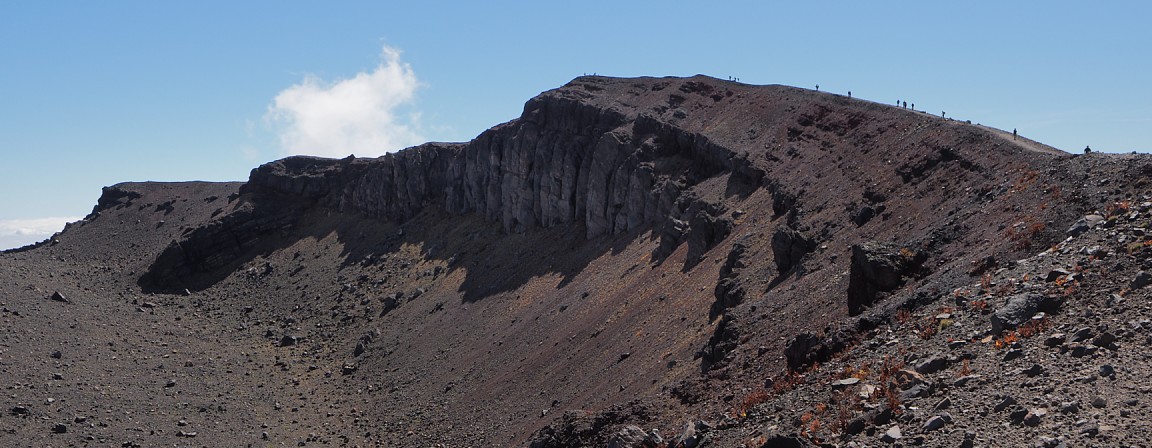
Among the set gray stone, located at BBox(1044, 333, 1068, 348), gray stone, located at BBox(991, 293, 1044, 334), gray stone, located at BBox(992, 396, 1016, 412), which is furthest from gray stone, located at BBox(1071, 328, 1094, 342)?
gray stone, located at BBox(992, 396, 1016, 412)

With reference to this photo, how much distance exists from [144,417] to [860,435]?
38.1 meters

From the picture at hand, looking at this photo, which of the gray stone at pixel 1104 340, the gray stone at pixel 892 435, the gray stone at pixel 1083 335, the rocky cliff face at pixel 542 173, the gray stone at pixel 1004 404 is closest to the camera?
the gray stone at pixel 1004 404

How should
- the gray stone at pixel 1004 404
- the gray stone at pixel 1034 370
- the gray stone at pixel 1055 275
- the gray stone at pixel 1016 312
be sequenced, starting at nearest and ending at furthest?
the gray stone at pixel 1004 404, the gray stone at pixel 1034 370, the gray stone at pixel 1016 312, the gray stone at pixel 1055 275

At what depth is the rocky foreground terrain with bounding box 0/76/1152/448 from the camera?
19.6m

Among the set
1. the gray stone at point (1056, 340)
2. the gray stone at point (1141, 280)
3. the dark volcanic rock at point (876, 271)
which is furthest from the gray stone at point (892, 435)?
the dark volcanic rock at point (876, 271)

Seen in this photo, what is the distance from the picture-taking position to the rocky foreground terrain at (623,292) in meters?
19.6

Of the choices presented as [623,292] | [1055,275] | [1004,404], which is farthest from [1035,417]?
[623,292]

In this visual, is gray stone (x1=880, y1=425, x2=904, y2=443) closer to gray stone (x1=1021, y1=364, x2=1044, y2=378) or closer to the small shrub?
gray stone (x1=1021, y1=364, x2=1044, y2=378)

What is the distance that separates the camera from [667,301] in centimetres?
4094

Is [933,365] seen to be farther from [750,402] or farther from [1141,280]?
[750,402]

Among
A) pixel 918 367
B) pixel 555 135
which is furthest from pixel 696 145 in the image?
pixel 918 367

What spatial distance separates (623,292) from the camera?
46.4 m

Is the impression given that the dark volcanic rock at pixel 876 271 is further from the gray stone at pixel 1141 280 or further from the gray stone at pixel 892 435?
the gray stone at pixel 892 435

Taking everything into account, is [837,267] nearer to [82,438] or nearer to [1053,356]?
[1053,356]
